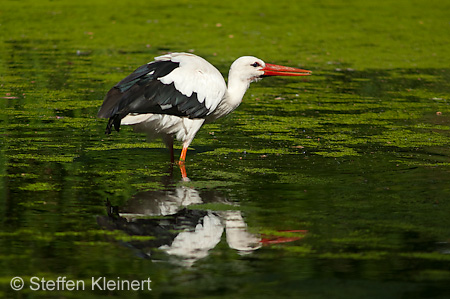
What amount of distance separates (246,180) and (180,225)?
1617 mm

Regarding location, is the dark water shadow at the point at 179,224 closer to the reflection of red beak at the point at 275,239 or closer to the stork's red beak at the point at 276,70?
the reflection of red beak at the point at 275,239

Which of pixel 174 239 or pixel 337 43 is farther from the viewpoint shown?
pixel 337 43

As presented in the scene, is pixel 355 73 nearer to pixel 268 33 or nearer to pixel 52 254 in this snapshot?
pixel 268 33

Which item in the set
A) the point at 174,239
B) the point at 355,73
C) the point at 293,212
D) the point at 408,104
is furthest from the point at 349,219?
the point at 355,73

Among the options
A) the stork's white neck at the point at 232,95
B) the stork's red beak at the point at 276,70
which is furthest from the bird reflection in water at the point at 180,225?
the stork's red beak at the point at 276,70

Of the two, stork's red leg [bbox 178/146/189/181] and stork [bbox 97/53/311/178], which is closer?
stork's red leg [bbox 178/146/189/181]

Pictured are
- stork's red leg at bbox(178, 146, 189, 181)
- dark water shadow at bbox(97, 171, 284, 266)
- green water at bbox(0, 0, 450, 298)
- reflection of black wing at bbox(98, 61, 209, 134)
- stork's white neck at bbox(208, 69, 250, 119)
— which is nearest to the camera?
green water at bbox(0, 0, 450, 298)

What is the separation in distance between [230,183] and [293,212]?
1033 millimetres

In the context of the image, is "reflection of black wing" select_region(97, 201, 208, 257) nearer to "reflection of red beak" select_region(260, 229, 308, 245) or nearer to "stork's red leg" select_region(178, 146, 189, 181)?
"reflection of red beak" select_region(260, 229, 308, 245)

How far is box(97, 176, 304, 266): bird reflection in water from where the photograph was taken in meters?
5.58

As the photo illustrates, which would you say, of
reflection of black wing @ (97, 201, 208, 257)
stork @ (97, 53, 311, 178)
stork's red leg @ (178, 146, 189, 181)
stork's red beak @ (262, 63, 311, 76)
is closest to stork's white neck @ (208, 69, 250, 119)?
stork @ (97, 53, 311, 178)

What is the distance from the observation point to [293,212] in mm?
6547

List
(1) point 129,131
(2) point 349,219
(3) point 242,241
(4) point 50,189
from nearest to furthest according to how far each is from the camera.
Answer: (3) point 242,241
(2) point 349,219
(4) point 50,189
(1) point 129,131

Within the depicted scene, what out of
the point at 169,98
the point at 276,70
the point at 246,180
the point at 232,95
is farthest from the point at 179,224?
the point at 276,70
